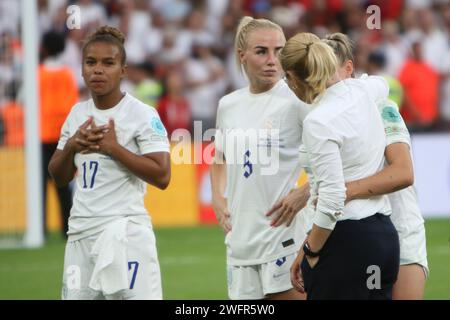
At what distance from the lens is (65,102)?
13883 millimetres

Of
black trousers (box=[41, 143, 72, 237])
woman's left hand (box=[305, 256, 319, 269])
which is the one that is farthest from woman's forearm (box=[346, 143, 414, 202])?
black trousers (box=[41, 143, 72, 237])

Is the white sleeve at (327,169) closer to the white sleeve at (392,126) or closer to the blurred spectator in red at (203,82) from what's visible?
the white sleeve at (392,126)

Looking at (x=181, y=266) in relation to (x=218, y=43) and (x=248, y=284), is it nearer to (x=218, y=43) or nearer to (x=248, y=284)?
(x=248, y=284)

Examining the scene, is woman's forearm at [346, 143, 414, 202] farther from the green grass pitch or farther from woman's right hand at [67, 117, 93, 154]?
the green grass pitch

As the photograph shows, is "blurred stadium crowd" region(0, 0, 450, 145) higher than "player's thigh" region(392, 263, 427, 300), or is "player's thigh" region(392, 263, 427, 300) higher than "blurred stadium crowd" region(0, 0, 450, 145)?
"blurred stadium crowd" region(0, 0, 450, 145)

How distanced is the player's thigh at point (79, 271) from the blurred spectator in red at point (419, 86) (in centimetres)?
1183

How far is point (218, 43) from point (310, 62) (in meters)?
14.1

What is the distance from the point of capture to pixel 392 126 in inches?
208

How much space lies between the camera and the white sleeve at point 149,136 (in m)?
5.65

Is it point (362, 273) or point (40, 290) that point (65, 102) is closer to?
point (40, 290)

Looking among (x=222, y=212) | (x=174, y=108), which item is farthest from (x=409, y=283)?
(x=174, y=108)

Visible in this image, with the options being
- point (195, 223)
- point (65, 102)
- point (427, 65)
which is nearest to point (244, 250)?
point (65, 102)

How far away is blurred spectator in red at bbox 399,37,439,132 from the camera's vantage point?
1712 centimetres

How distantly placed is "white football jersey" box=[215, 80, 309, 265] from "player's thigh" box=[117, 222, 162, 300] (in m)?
0.72
